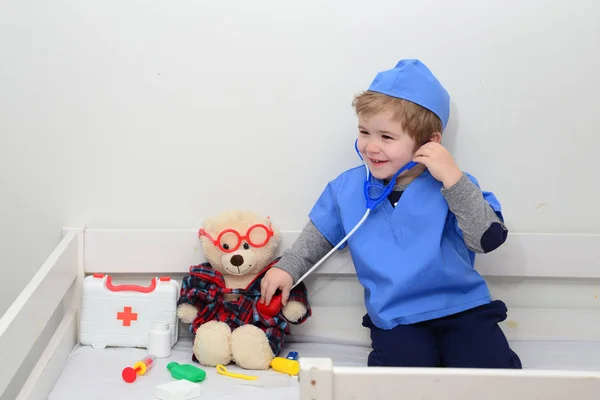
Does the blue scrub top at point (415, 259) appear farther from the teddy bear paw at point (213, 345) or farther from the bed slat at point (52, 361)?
the bed slat at point (52, 361)

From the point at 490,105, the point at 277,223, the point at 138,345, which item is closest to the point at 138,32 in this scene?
the point at 277,223

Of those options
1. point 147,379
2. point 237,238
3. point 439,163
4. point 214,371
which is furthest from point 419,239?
point 147,379

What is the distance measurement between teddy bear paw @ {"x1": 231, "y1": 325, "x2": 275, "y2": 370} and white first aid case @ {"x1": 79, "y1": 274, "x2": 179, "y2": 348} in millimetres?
183

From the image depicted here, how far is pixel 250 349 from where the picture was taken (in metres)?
1.33

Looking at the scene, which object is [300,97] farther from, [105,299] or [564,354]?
[564,354]

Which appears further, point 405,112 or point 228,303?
point 228,303

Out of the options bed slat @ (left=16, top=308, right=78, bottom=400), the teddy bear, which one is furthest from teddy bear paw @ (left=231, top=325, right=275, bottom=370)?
bed slat @ (left=16, top=308, right=78, bottom=400)

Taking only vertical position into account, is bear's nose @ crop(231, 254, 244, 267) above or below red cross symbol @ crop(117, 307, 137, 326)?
above

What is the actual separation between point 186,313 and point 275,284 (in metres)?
0.22

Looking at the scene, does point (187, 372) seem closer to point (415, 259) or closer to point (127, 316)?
point (127, 316)

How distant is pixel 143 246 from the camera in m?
1.49

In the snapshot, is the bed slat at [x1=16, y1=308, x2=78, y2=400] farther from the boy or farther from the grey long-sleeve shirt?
the grey long-sleeve shirt

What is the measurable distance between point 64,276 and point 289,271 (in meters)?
0.50

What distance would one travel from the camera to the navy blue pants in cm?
128
